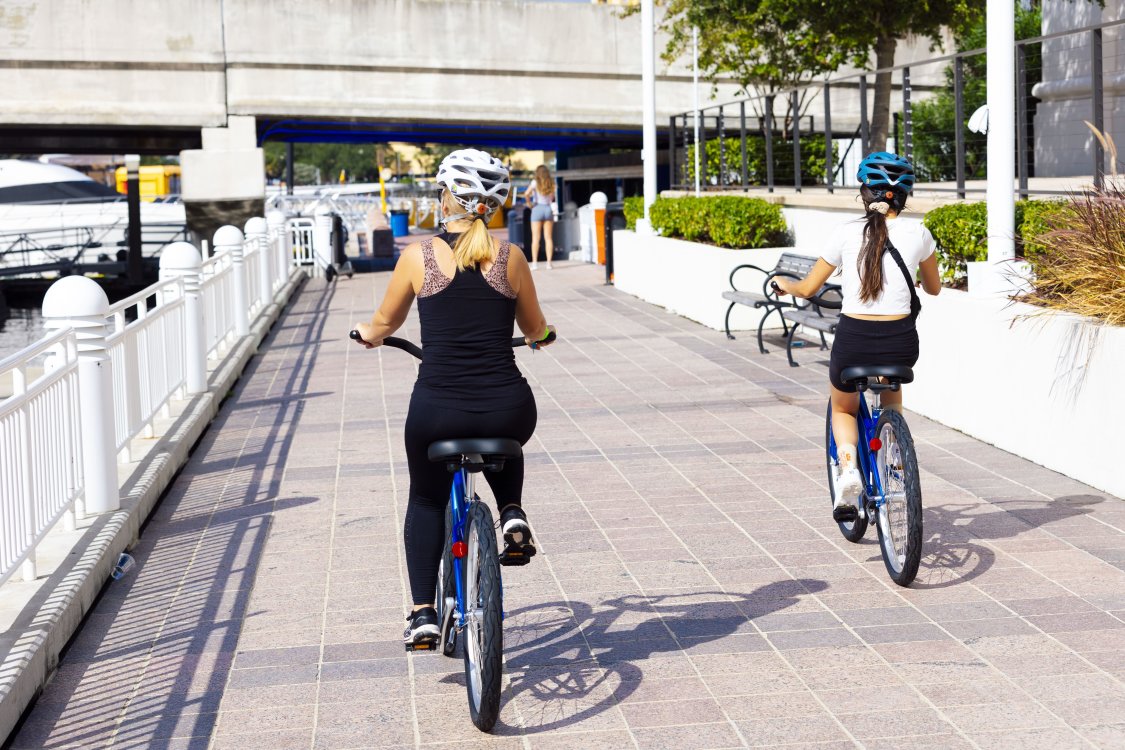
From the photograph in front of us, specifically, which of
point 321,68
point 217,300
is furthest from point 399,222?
point 217,300

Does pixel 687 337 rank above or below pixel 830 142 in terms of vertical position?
below

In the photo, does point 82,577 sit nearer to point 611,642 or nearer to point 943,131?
point 611,642

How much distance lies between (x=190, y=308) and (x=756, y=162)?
1088 centimetres

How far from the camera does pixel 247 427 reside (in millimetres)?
10992

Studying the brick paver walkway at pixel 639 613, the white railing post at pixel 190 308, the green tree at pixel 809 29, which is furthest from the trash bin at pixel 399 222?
the brick paver walkway at pixel 639 613

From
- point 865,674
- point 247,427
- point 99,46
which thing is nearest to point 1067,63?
point 247,427

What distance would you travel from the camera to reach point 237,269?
15344mm

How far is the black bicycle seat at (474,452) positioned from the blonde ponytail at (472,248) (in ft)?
1.84

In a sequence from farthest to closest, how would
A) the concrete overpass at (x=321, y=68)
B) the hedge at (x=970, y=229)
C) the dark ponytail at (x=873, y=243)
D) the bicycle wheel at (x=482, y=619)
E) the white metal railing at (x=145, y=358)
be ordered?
1. the concrete overpass at (x=321, y=68)
2. the hedge at (x=970, y=229)
3. the white metal railing at (x=145, y=358)
4. the dark ponytail at (x=873, y=243)
5. the bicycle wheel at (x=482, y=619)

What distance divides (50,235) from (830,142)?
2531cm

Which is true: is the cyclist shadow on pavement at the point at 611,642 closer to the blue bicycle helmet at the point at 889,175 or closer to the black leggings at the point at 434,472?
the black leggings at the point at 434,472

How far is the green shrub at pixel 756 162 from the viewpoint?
707 inches

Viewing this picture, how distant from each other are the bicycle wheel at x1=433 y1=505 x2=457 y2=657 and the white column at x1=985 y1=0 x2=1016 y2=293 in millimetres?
5697

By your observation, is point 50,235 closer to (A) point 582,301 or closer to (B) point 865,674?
(A) point 582,301
